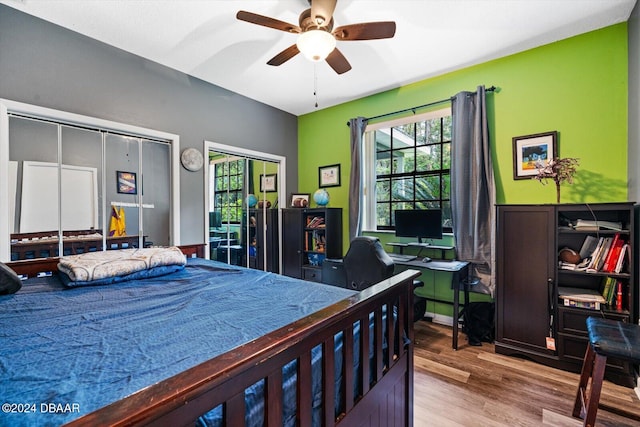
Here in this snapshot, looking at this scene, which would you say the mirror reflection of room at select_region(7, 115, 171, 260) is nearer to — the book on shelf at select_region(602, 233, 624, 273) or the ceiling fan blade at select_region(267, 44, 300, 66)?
the ceiling fan blade at select_region(267, 44, 300, 66)

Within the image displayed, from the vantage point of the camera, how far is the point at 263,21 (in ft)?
6.08

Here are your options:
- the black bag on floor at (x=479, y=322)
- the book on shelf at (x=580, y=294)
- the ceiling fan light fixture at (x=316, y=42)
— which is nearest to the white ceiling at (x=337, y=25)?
the ceiling fan light fixture at (x=316, y=42)

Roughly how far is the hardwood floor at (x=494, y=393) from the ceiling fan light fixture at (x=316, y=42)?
2400mm

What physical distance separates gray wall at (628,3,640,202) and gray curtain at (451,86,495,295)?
934 mm

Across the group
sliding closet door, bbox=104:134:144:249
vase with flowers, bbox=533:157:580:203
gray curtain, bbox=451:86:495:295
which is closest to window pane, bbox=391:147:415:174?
gray curtain, bbox=451:86:495:295

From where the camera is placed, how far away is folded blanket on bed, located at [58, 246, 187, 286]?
172cm

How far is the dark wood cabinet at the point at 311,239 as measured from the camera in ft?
12.5

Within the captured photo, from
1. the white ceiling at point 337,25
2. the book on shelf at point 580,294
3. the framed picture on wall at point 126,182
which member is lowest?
the book on shelf at point 580,294

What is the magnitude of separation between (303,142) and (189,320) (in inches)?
145

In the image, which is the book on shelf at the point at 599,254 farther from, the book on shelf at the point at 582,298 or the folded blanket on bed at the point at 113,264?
the folded blanket on bed at the point at 113,264

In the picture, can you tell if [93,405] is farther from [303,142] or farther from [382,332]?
[303,142]

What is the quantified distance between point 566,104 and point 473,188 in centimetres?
103

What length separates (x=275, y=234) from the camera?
4.18 meters

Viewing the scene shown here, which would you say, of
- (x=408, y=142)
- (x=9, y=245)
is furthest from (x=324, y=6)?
(x=9, y=245)
